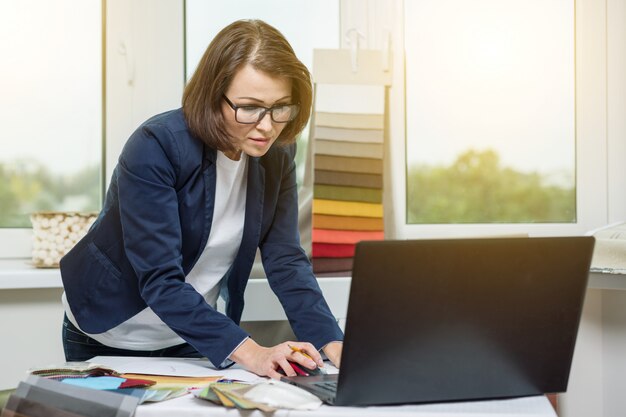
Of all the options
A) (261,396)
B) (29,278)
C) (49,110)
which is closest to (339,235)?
(29,278)

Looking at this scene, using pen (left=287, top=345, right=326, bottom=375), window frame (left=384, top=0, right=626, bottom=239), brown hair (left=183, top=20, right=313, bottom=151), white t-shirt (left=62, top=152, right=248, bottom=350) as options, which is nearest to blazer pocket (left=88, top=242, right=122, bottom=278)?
white t-shirt (left=62, top=152, right=248, bottom=350)

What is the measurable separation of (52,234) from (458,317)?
1545 mm

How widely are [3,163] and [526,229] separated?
1.74 m

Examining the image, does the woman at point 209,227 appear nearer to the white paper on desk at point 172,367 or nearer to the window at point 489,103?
the white paper on desk at point 172,367

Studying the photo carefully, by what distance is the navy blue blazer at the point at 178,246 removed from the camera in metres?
1.40

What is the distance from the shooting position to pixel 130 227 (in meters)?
1.44

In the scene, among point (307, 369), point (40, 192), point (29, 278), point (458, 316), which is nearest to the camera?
point (458, 316)

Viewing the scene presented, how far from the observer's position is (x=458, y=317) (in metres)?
1.06

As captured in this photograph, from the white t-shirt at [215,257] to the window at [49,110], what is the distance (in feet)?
2.80

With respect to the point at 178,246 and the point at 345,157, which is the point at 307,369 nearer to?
the point at 178,246

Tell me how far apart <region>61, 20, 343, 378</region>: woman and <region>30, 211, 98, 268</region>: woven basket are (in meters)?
0.54

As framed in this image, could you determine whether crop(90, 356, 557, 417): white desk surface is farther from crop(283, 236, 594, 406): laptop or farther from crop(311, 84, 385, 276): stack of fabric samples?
crop(311, 84, 385, 276): stack of fabric samples

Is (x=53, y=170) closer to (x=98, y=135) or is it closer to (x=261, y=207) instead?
(x=98, y=135)

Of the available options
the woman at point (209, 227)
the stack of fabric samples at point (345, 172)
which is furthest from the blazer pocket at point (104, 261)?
the stack of fabric samples at point (345, 172)
